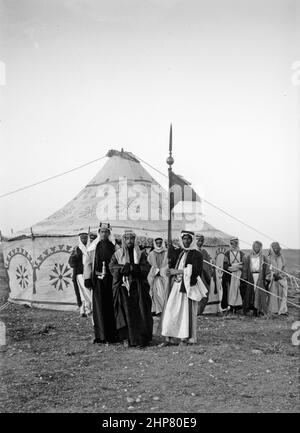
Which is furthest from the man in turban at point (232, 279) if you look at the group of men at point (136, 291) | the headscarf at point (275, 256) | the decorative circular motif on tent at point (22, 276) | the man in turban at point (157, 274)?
the decorative circular motif on tent at point (22, 276)

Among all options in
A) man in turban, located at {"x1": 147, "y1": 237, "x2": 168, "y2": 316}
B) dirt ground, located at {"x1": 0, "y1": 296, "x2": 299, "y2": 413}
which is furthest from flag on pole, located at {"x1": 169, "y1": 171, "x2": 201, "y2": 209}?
dirt ground, located at {"x1": 0, "y1": 296, "x2": 299, "y2": 413}

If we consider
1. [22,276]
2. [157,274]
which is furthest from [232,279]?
[22,276]

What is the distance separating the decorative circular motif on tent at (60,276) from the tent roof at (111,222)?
0.69m

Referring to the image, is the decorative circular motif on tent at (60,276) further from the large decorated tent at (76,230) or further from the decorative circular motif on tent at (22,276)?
the decorative circular motif on tent at (22,276)

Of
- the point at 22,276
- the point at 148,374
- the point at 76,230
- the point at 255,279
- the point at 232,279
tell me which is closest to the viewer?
the point at 148,374

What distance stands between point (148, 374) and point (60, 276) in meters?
5.24

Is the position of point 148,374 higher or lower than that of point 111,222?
lower

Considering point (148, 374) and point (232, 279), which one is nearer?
point (148, 374)

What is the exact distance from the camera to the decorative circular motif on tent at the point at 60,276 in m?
10.0

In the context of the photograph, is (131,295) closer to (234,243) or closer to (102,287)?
(102,287)

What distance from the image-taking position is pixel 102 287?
6660 millimetres

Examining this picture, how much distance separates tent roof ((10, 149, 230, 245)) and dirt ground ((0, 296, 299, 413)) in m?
3.04
